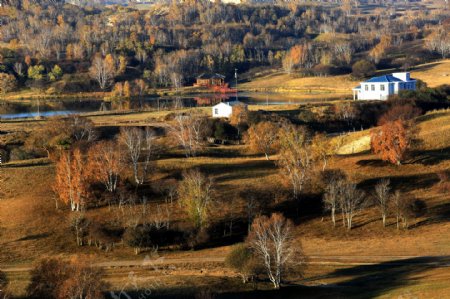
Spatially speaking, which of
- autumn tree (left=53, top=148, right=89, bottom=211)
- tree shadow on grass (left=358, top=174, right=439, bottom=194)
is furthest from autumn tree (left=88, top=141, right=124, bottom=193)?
→ tree shadow on grass (left=358, top=174, right=439, bottom=194)

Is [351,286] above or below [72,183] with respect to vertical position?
below

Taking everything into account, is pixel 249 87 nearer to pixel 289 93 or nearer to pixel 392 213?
pixel 289 93

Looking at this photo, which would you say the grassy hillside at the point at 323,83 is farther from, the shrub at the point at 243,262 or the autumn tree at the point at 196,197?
the shrub at the point at 243,262

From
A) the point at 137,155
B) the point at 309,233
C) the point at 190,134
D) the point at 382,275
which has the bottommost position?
the point at 309,233

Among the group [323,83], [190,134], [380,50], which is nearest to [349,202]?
[190,134]

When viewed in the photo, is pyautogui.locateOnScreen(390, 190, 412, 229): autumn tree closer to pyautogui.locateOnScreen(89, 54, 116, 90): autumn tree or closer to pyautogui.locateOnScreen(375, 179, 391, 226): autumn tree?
pyautogui.locateOnScreen(375, 179, 391, 226): autumn tree

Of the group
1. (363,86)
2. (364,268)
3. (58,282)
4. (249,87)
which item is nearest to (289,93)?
(249,87)

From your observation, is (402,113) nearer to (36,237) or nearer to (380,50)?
(36,237)
